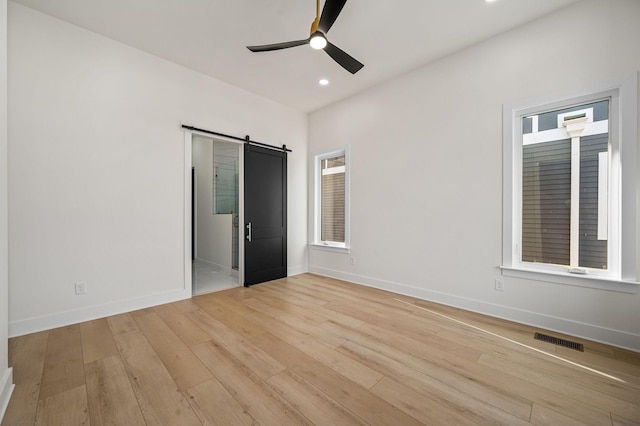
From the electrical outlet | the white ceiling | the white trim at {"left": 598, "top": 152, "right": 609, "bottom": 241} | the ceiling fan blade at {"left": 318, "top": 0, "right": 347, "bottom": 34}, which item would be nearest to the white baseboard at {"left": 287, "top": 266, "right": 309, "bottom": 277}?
the electrical outlet

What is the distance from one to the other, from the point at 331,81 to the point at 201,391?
395 cm

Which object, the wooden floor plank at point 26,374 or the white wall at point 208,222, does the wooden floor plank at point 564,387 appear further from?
the white wall at point 208,222

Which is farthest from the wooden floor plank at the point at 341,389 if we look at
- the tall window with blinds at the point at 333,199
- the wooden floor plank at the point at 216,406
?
the tall window with blinds at the point at 333,199

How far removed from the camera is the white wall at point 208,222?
5.16 m

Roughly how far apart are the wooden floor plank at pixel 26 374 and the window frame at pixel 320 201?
3.61 m

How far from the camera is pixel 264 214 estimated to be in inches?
176

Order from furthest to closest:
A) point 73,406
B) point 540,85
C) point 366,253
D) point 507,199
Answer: point 366,253, point 507,199, point 540,85, point 73,406

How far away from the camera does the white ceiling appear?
8.14 ft

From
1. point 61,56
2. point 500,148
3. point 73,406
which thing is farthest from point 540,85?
point 61,56

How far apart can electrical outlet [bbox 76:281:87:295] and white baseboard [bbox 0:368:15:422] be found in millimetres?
1193

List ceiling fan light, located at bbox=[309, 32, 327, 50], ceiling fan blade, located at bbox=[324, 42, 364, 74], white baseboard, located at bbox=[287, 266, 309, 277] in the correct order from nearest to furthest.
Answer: ceiling fan light, located at bbox=[309, 32, 327, 50] < ceiling fan blade, located at bbox=[324, 42, 364, 74] < white baseboard, located at bbox=[287, 266, 309, 277]

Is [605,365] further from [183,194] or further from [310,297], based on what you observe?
[183,194]

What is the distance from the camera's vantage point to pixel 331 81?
3.88 meters

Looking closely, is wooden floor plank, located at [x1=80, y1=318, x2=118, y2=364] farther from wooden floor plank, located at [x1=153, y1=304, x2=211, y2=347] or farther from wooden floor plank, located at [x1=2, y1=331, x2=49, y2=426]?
wooden floor plank, located at [x1=153, y1=304, x2=211, y2=347]
